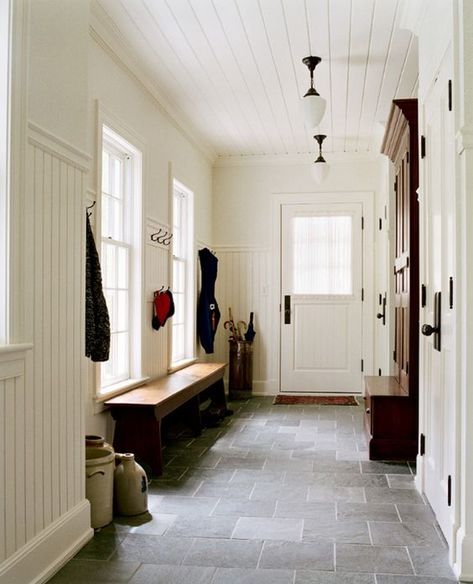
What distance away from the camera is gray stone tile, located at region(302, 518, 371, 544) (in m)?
2.88

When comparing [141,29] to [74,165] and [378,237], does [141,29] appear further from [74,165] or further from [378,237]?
[378,237]

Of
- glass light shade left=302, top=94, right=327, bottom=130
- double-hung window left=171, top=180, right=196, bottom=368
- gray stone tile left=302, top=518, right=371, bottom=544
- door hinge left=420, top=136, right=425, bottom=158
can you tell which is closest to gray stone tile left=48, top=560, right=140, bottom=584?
gray stone tile left=302, top=518, right=371, bottom=544

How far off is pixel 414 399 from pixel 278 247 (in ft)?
11.2

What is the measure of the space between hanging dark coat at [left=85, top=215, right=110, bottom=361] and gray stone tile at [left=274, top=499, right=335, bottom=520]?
4.14 feet

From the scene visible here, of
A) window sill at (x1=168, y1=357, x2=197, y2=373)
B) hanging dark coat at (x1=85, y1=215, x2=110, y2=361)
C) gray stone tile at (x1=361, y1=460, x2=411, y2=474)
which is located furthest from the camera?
window sill at (x1=168, y1=357, x2=197, y2=373)

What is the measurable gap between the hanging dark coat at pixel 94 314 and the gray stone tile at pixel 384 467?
1.90m

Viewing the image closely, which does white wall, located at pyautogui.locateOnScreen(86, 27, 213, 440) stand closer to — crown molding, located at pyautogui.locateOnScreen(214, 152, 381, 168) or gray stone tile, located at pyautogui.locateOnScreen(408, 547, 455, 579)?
crown molding, located at pyautogui.locateOnScreen(214, 152, 381, 168)

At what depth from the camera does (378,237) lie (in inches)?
276

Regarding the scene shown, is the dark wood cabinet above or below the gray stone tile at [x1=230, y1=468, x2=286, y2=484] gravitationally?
above

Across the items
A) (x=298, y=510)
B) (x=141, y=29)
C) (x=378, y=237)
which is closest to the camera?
(x=298, y=510)

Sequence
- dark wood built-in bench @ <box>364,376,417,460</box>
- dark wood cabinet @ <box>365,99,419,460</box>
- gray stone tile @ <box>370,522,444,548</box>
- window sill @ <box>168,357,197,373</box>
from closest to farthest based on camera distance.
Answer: gray stone tile @ <box>370,522,444,548</box> → dark wood cabinet @ <box>365,99,419,460</box> → dark wood built-in bench @ <box>364,376,417,460</box> → window sill @ <box>168,357,197,373</box>

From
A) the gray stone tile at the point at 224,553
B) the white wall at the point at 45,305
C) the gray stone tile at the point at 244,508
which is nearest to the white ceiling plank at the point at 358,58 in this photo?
the white wall at the point at 45,305

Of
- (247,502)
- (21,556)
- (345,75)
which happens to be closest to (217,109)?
(345,75)

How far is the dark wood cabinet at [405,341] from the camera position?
414cm
